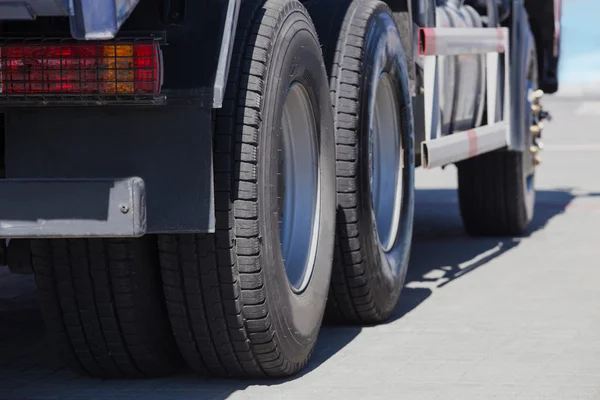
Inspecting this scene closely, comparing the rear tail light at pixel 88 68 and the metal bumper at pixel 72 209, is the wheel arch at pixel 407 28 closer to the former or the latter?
the rear tail light at pixel 88 68

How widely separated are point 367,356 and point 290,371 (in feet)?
1.77

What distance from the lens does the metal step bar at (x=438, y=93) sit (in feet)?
21.6

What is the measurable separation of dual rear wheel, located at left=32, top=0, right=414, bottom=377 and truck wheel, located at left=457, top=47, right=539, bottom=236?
337 centimetres

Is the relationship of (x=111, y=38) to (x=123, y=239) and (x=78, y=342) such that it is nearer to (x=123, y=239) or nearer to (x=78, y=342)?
(x=123, y=239)

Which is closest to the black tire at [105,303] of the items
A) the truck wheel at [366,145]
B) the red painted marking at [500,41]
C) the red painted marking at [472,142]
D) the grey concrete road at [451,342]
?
the grey concrete road at [451,342]

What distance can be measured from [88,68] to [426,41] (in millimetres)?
2780

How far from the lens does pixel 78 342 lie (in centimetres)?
475

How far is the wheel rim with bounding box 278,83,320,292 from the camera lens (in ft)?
16.9

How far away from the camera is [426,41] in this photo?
6.52 m

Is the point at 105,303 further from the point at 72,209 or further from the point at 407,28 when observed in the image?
the point at 407,28

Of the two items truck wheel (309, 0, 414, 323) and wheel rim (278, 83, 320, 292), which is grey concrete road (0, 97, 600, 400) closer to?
truck wheel (309, 0, 414, 323)

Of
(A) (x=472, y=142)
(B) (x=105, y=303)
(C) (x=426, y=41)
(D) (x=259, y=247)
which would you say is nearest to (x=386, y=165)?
(C) (x=426, y=41)

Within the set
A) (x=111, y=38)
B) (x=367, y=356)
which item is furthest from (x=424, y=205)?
(x=111, y=38)

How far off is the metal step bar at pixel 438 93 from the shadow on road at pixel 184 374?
654 millimetres
